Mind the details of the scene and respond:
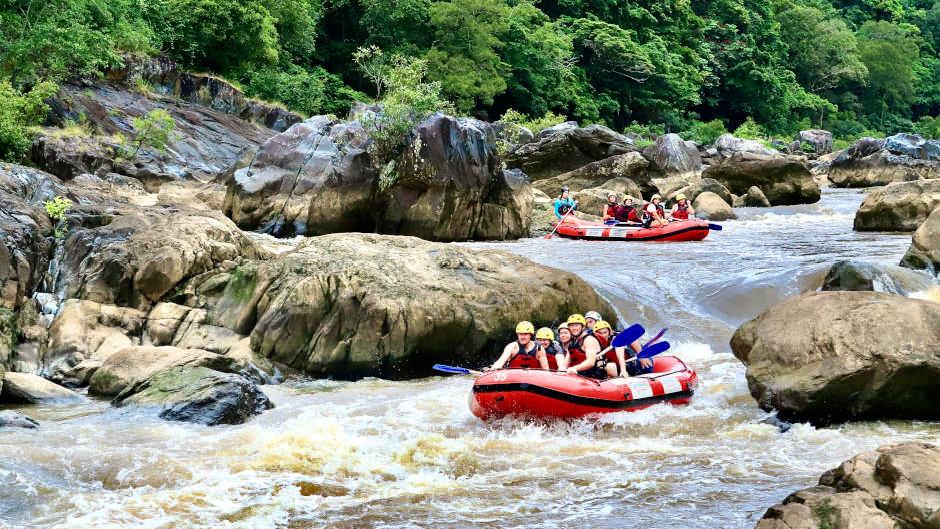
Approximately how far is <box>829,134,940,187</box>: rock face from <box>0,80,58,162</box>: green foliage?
25.2m

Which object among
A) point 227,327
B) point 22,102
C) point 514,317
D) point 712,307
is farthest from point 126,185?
point 712,307

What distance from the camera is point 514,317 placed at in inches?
428

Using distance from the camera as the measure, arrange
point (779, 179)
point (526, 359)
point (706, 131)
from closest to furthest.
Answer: point (526, 359) → point (779, 179) → point (706, 131)

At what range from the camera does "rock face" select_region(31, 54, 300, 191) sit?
58.6ft

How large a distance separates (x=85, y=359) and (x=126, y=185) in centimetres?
793

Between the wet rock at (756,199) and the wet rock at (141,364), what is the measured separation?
1946cm

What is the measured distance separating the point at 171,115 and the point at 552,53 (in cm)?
2307

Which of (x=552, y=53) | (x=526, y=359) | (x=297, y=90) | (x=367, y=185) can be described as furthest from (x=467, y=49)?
(x=526, y=359)

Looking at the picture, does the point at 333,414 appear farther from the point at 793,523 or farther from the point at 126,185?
the point at 126,185

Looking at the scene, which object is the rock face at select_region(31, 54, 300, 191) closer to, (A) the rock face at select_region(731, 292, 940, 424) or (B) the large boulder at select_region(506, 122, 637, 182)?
(B) the large boulder at select_region(506, 122, 637, 182)

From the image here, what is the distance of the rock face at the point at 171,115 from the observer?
1786 centimetres

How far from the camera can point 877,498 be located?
15.3 feet

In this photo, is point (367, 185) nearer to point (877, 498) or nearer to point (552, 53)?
point (877, 498)

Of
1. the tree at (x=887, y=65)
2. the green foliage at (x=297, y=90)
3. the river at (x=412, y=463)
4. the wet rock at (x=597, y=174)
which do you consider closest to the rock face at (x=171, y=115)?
the green foliage at (x=297, y=90)
